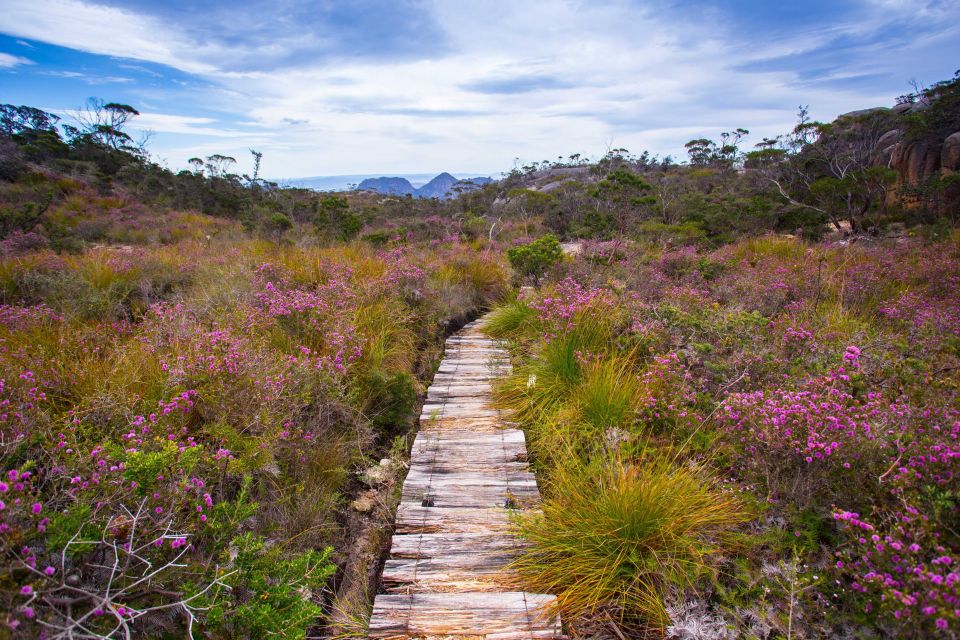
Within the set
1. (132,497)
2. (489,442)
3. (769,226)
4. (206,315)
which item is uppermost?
(769,226)

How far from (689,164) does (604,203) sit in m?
28.6

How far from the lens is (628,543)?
8.48 ft

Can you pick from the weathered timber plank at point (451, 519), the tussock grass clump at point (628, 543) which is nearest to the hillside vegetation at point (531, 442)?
the tussock grass clump at point (628, 543)

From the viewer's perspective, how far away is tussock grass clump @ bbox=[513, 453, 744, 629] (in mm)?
2420

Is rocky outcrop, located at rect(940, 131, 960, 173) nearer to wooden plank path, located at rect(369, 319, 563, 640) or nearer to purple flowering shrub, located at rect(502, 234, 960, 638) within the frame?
purple flowering shrub, located at rect(502, 234, 960, 638)

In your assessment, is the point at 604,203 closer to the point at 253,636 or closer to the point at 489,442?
the point at 489,442

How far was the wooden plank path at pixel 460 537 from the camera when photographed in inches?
92.4

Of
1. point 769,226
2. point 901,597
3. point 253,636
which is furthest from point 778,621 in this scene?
point 769,226

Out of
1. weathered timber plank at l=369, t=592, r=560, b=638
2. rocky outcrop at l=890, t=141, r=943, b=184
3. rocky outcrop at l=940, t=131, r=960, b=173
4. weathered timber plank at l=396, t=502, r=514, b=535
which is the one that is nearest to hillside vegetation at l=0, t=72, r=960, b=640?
weathered timber plank at l=369, t=592, r=560, b=638

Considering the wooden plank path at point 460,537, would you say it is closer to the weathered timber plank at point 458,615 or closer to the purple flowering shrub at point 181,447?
the weathered timber plank at point 458,615

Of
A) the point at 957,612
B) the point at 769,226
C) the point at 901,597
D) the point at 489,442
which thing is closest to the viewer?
the point at 957,612

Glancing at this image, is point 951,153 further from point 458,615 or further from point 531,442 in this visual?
point 458,615

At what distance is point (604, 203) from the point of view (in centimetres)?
1888

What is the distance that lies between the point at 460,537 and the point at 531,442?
132 centimetres
